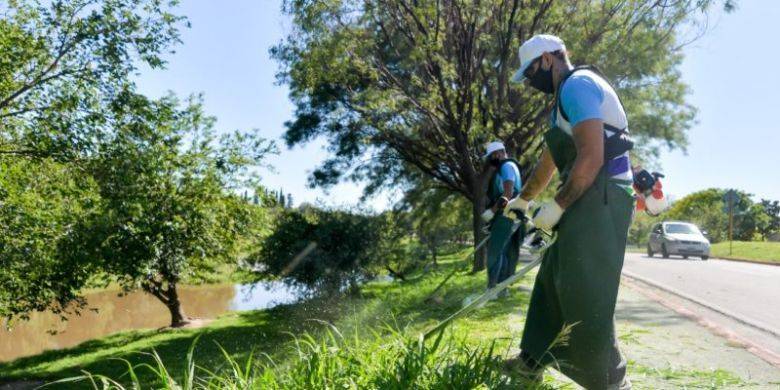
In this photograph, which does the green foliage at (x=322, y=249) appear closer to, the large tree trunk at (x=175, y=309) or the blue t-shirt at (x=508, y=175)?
the blue t-shirt at (x=508, y=175)

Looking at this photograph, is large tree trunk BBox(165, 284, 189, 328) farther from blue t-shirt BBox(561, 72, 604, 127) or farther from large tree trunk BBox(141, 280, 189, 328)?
blue t-shirt BBox(561, 72, 604, 127)

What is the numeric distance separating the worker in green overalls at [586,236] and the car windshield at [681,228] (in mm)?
25218

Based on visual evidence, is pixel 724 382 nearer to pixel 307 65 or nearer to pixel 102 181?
pixel 307 65

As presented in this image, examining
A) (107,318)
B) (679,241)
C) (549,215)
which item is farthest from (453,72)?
(107,318)

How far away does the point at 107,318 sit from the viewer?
31500 millimetres

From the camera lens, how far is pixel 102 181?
14000mm

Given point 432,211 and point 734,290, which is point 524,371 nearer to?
point 734,290

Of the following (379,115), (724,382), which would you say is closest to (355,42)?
(379,115)

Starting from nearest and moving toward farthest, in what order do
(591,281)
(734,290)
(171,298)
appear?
(591,281), (734,290), (171,298)

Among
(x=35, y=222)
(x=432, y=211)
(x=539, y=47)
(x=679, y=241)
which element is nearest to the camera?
(x=539, y=47)

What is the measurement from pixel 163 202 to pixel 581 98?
749 inches

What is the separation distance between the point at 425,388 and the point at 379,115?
1455cm

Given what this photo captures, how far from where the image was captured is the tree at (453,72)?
1285cm

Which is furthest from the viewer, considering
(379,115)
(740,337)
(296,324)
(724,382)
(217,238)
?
(217,238)
